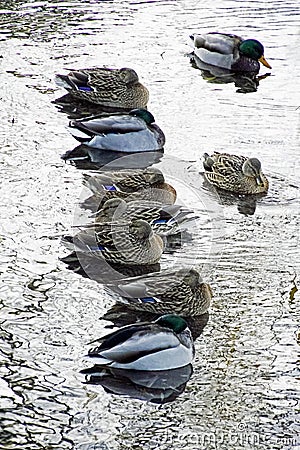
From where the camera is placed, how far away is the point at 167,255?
25.0 feet

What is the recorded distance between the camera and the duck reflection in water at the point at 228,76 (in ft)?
38.4

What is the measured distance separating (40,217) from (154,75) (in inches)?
173

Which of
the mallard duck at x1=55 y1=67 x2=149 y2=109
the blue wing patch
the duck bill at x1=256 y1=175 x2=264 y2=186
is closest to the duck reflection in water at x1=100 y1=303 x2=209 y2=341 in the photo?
the blue wing patch

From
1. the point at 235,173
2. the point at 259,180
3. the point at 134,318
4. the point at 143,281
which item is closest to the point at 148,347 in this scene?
the point at 134,318

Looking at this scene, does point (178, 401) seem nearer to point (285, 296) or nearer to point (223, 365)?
point (223, 365)

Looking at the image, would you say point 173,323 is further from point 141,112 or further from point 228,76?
point 228,76

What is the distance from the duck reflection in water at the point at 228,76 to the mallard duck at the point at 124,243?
14.9 feet

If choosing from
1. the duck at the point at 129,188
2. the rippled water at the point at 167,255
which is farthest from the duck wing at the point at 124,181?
the rippled water at the point at 167,255

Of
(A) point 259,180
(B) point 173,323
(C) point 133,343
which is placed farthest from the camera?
(A) point 259,180

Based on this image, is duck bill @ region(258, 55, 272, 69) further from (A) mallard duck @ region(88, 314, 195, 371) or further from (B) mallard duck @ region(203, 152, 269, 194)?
(A) mallard duck @ region(88, 314, 195, 371)

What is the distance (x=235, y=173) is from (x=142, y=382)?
346 centimetres

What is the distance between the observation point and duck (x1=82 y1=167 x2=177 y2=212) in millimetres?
8359

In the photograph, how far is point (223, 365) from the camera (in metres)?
5.99

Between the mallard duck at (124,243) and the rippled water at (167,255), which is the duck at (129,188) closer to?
the rippled water at (167,255)
